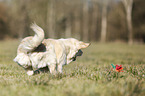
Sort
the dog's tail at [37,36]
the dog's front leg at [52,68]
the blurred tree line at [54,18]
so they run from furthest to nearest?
the blurred tree line at [54,18] < the dog's front leg at [52,68] < the dog's tail at [37,36]

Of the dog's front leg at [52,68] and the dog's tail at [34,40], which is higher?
the dog's tail at [34,40]

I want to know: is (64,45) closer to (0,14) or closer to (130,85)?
(130,85)

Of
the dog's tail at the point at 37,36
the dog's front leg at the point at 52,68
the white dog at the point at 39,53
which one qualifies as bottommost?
the dog's front leg at the point at 52,68

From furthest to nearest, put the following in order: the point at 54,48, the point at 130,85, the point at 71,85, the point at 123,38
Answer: the point at 123,38, the point at 54,48, the point at 71,85, the point at 130,85

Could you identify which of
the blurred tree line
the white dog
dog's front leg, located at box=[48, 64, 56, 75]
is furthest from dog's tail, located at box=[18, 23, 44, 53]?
the blurred tree line

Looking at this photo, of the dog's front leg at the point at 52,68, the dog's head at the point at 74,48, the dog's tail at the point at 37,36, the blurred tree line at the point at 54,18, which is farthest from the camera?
the blurred tree line at the point at 54,18

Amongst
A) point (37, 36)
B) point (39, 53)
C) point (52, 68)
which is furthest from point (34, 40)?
point (52, 68)

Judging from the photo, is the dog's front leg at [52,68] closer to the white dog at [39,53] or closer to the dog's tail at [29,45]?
the white dog at [39,53]

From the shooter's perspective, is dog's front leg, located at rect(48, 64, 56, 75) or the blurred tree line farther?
the blurred tree line

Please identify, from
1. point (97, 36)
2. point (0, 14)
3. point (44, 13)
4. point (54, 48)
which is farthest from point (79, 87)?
point (97, 36)

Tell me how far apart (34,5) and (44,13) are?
286cm

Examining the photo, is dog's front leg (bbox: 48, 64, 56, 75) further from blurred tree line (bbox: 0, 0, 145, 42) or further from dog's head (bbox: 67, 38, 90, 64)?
blurred tree line (bbox: 0, 0, 145, 42)

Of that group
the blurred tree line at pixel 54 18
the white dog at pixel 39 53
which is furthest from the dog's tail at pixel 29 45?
the blurred tree line at pixel 54 18

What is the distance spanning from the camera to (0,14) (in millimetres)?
42594
